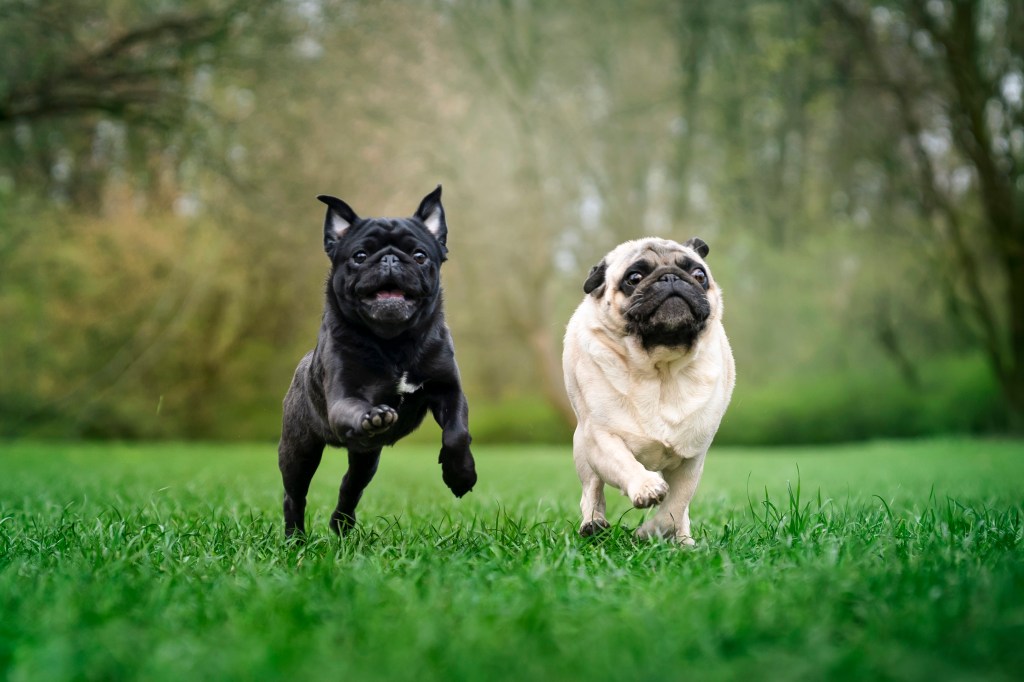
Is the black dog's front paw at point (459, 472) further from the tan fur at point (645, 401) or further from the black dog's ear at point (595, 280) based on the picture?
the black dog's ear at point (595, 280)

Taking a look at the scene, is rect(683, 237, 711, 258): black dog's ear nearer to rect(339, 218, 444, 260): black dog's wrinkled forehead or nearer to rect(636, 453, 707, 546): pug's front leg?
rect(636, 453, 707, 546): pug's front leg

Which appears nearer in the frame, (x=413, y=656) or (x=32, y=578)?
(x=413, y=656)

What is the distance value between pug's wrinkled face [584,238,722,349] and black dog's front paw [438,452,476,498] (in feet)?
3.04

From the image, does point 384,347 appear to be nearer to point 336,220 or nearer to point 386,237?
point 386,237

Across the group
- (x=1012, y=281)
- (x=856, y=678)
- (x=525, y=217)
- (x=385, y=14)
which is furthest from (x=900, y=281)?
(x=856, y=678)

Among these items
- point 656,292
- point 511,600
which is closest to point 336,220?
point 656,292

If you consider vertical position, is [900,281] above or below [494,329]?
above

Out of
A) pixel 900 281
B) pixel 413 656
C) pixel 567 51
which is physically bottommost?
pixel 413 656

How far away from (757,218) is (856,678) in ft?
54.0

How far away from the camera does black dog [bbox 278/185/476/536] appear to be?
152 inches

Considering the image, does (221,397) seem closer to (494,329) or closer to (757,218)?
(494,329)

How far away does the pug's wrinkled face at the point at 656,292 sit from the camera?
3.94m

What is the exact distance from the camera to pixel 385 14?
13.2 m

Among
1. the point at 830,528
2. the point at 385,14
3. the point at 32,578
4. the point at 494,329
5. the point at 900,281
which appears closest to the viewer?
the point at 32,578
